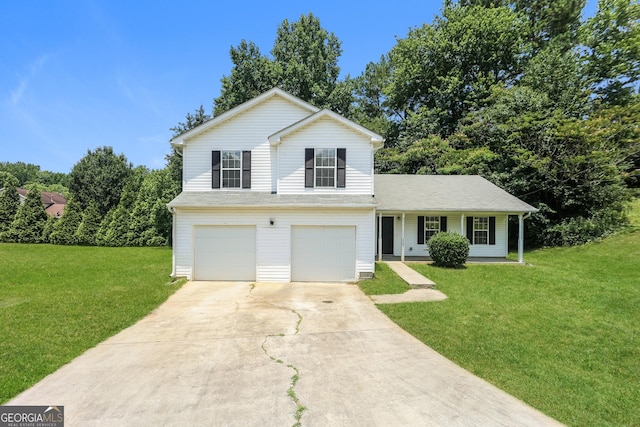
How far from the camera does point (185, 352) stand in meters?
5.79

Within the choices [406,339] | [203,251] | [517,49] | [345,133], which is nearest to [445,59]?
[517,49]

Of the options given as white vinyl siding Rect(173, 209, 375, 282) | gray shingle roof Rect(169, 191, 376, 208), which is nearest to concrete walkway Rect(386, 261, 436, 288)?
white vinyl siding Rect(173, 209, 375, 282)

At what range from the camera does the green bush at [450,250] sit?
1436 centimetres

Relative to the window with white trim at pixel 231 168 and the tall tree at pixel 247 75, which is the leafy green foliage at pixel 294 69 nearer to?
the tall tree at pixel 247 75

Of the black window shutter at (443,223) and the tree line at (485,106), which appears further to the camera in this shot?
the tree line at (485,106)

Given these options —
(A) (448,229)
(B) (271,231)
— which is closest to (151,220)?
(B) (271,231)

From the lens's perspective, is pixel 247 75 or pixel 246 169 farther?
pixel 247 75

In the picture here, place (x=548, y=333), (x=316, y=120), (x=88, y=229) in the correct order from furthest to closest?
(x=88, y=229)
(x=316, y=120)
(x=548, y=333)

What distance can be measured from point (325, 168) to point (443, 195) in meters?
8.47

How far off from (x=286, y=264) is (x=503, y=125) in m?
19.1

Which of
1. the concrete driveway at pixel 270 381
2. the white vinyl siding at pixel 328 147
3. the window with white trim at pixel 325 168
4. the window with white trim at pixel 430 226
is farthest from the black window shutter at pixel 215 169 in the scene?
the window with white trim at pixel 430 226

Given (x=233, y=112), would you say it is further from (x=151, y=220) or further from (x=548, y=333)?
(x=151, y=220)

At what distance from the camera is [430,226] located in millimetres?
17891

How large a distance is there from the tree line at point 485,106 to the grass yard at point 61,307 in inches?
525
